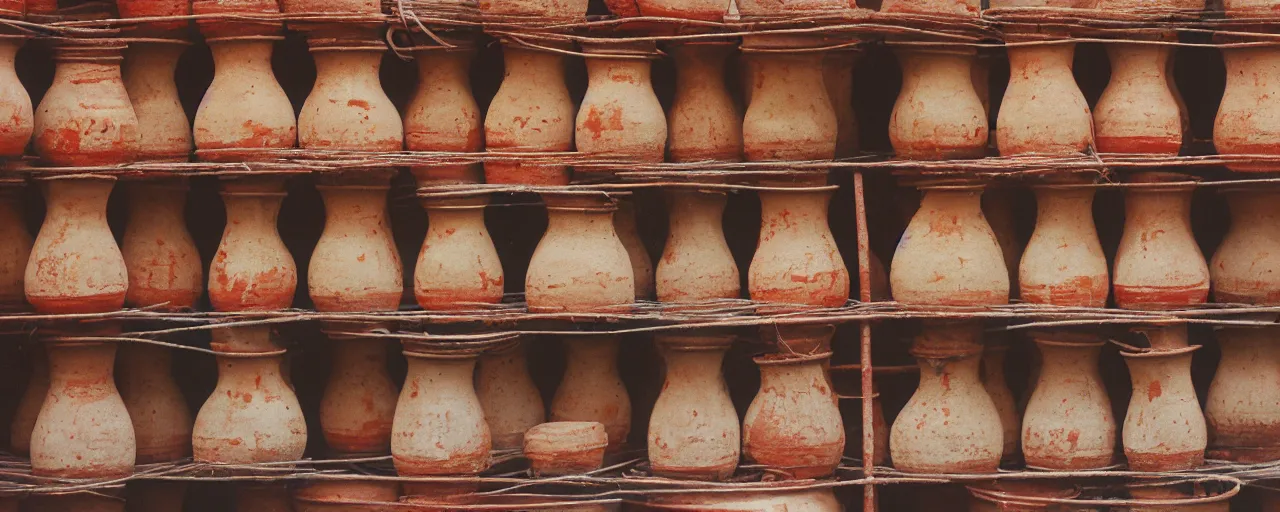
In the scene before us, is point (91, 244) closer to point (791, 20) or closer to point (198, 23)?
point (198, 23)

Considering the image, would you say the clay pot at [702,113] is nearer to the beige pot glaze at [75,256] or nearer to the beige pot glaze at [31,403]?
the beige pot glaze at [75,256]

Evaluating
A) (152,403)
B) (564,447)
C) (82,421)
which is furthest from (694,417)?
(82,421)

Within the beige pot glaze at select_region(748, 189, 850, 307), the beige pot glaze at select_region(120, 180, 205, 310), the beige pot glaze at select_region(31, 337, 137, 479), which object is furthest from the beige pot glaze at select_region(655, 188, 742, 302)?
the beige pot glaze at select_region(31, 337, 137, 479)

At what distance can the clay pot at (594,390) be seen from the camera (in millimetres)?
5500

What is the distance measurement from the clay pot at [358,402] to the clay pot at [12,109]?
1183 mm

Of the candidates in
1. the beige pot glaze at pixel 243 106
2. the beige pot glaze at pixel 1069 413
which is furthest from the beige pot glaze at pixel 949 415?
the beige pot glaze at pixel 243 106

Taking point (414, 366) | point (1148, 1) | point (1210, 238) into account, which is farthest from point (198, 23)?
point (1210, 238)

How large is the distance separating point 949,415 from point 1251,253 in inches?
44.0

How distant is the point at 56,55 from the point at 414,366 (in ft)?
4.98

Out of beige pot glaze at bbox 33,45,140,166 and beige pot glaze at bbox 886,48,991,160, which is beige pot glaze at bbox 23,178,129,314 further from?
beige pot glaze at bbox 886,48,991,160

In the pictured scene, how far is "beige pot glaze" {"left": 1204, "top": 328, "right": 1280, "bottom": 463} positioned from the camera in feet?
17.2

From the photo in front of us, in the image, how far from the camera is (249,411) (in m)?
5.26

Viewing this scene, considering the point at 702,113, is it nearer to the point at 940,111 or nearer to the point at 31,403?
the point at 940,111

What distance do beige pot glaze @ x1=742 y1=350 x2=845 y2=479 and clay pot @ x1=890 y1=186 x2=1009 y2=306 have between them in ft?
1.24
